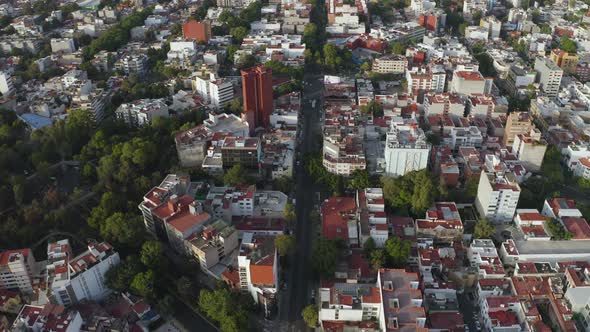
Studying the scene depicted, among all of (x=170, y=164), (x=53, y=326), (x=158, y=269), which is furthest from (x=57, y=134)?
(x=53, y=326)

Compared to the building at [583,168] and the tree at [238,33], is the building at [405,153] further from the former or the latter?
the tree at [238,33]

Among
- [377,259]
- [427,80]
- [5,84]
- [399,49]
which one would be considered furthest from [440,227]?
[5,84]

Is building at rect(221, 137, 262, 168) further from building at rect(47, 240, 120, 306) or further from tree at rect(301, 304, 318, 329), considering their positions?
tree at rect(301, 304, 318, 329)

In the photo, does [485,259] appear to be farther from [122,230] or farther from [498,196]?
[122,230]

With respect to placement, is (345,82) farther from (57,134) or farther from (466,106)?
(57,134)

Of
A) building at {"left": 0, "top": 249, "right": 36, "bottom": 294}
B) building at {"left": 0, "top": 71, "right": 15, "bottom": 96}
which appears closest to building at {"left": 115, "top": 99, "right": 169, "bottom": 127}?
building at {"left": 0, "top": 71, "right": 15, "bottom": 96}

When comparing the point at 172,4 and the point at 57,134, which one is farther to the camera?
the point at 172,4

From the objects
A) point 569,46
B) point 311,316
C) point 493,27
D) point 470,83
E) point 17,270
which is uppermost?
point 470,83
